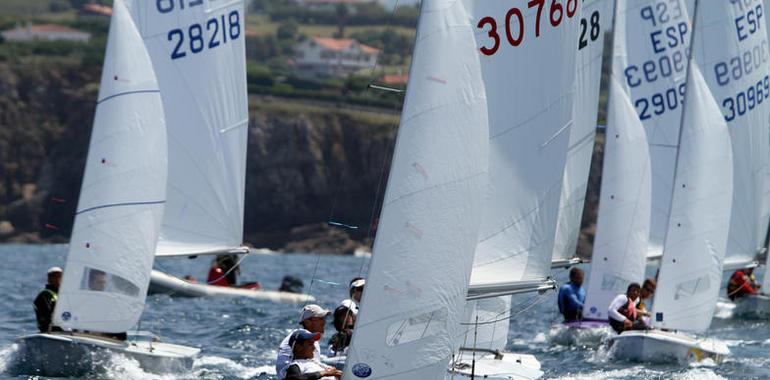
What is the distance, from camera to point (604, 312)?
21.1 meters

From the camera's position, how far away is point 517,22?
509 inches

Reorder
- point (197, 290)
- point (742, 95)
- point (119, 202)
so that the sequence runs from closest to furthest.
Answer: point (119, 202), point (742, 95), point (197, 290)

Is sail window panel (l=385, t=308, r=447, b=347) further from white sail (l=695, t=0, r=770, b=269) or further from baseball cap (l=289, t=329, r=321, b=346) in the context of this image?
white sail (l=695, t=0, r=770, b=269)

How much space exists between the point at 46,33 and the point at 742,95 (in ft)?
297

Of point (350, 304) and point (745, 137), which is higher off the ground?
point (745, 137)

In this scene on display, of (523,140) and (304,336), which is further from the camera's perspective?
(523,140)

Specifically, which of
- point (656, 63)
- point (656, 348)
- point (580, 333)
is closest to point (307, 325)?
point (656, 348)

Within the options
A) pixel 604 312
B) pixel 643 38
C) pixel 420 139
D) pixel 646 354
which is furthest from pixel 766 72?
pixel 420 139

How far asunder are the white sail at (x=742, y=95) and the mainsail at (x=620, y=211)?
3.38 m

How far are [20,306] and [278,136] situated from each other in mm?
60457

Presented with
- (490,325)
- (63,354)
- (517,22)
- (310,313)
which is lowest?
(63,354)

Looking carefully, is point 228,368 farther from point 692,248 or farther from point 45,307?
point 692,248

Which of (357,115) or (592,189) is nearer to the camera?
(592,189)

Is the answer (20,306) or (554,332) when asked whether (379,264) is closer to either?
(554,332)
